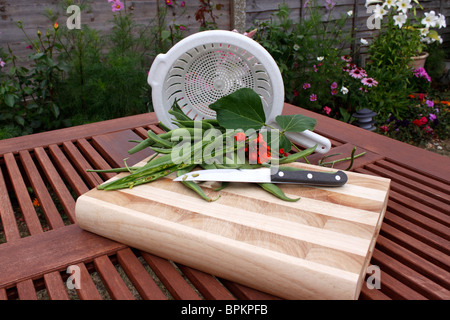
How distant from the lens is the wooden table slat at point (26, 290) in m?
0.83

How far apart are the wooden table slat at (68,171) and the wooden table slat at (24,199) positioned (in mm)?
133

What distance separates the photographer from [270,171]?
1.12 m

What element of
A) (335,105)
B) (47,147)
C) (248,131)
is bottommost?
(335,105)

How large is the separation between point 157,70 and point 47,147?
2.02 ft

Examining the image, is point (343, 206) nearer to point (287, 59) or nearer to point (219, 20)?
point (287, 59)

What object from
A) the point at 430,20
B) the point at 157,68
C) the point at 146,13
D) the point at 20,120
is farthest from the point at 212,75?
the point at 430,20

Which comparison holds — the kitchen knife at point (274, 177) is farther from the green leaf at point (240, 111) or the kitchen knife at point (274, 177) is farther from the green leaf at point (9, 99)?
the green leaf at point (9, 99)

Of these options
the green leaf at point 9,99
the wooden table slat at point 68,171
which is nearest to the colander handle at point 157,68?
the wooden table slat at point 68,171

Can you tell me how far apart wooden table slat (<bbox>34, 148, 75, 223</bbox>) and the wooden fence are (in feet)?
6.96

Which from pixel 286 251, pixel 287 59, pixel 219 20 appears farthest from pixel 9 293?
pixel 219 20

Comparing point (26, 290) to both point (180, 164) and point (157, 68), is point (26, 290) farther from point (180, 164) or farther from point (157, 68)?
point (157, 68)

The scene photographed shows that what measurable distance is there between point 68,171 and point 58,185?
97 millimetres

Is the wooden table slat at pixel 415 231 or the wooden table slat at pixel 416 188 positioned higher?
the wooden table slat at pixel 416 188

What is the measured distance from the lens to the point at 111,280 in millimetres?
867
